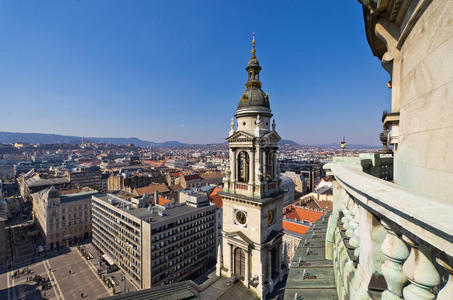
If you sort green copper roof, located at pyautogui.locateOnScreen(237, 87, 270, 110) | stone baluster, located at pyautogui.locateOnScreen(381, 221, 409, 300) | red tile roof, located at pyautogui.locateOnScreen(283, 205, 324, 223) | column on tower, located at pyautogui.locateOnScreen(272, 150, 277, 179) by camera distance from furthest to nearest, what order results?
red tile roof, located at pyautogui.locateOnScreen(283, 205, 324, 223) → column on tower, located at pyautogui.locateOnScreen(272, 150, 277, 179) → green copper roof, located at pyautogui.locateOnScreen(237, 87, 270, 110) → stone baluster, located at pyautogui.locateOnScreen(381, 221, 409, 300)

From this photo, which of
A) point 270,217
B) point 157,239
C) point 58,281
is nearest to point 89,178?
point 58,281

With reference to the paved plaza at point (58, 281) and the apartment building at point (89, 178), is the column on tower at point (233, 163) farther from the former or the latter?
the apartment building at point (89, 178)

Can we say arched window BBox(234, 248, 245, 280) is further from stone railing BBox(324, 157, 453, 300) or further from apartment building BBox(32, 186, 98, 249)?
apartment building BBox(32, 186, 98, 249)

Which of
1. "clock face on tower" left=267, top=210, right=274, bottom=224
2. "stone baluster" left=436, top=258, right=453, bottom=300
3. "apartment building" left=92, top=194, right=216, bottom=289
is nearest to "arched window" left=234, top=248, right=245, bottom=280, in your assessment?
"clock face on tower" left=267, top=210, right=274, bottom=224

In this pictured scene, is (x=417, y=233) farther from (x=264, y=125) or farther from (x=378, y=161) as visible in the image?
(x=264, y=125)

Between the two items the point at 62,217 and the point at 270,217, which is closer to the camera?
the point at 270,217

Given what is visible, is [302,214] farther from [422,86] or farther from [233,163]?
[422,86]

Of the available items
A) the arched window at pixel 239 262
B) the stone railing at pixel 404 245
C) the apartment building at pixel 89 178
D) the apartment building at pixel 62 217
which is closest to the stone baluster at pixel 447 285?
the stone railing at pixel 404 245

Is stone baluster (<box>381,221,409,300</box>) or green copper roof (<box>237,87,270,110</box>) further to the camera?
green copper roof (<box>237,87,270,110</box>)
